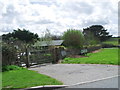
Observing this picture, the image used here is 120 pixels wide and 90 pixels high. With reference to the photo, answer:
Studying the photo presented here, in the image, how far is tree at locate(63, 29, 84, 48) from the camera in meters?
29.2

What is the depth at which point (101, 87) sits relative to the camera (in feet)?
21.0

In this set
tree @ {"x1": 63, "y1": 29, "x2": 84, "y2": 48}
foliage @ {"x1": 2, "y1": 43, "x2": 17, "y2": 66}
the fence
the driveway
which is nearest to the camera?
the driveway

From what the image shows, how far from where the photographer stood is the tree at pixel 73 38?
29167 millimetres

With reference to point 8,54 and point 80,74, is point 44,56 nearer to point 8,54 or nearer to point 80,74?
point 8,54

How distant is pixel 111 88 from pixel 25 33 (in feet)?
161

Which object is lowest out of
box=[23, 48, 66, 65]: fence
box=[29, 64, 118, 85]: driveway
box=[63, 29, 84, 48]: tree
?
box=[29, 64, 118, 85]: driveway

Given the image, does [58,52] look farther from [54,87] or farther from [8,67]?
[54,87]

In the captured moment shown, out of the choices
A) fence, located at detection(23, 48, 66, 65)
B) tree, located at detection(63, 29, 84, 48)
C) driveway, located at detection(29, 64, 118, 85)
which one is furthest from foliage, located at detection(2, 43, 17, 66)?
tree, located at detection(63, 29, 84, 48)

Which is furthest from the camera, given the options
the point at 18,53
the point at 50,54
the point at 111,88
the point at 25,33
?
the point at 25,33

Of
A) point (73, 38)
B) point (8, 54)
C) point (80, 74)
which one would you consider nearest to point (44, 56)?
point (8, 54)

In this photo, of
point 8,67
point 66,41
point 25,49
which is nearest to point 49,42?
point 66,41

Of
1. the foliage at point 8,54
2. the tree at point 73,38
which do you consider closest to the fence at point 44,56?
the foliage at point 8,54

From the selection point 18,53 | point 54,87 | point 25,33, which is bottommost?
point 54,87

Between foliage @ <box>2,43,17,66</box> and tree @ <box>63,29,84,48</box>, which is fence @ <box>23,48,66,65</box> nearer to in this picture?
foliage @ <box>2,43,17,66</box>
